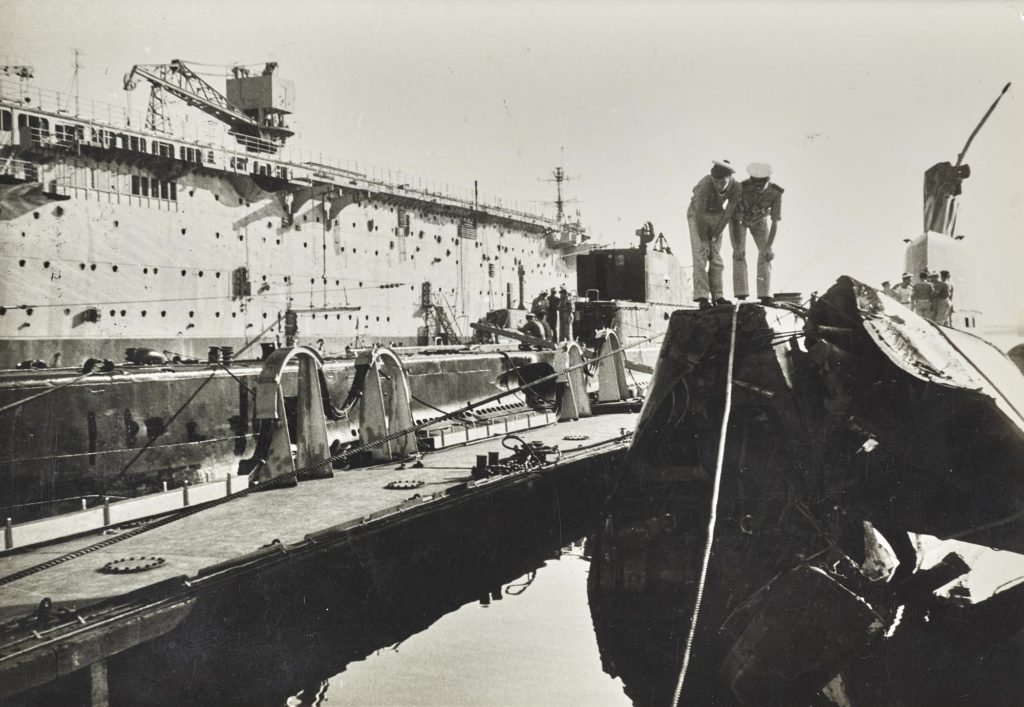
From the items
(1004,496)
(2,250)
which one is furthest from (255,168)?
(1004,496)

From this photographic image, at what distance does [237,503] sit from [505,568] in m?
3.02

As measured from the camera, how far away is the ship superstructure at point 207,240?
23281mm

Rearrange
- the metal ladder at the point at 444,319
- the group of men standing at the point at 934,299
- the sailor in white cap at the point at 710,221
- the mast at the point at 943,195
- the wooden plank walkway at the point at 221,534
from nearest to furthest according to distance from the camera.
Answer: the wooden plank walkway at the point at 221,534, the sailor in white cap at the point at 710,221, the group of men standing at the point at 934,299, the mast at the point at 943,195, the metal ladder at the point at 444,319

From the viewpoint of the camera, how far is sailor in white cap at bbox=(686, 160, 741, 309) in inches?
324

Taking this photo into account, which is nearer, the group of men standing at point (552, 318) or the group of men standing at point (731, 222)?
the group of men standing at point (731, 222)

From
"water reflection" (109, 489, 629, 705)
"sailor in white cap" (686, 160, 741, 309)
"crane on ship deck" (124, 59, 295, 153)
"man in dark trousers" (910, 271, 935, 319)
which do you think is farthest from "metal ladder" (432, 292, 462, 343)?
"water reflection" (109, 489, 629, 705)

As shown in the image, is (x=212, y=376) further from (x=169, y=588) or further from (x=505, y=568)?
(x=169, y=588)

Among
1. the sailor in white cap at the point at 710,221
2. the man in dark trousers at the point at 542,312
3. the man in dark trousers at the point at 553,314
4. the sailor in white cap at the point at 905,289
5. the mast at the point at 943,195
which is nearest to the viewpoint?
the sailor in white cap at the point at 710,221

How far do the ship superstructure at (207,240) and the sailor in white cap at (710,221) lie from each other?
17168 millimetres

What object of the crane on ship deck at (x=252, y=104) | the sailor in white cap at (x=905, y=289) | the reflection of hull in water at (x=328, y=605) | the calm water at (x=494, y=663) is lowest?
the calm water at (x=494, y=663)

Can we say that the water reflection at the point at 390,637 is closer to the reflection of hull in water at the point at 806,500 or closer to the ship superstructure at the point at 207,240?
the reflection of hull in water at the point at 806,500

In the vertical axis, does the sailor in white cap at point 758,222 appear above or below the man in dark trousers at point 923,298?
above

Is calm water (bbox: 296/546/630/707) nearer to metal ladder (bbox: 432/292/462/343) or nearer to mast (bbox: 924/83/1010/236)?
mast (bbox: 924/83/1010/236)

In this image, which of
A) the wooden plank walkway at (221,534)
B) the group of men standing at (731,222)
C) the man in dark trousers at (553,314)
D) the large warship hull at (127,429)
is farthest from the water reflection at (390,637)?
the man in dark trousers at (553,314)
